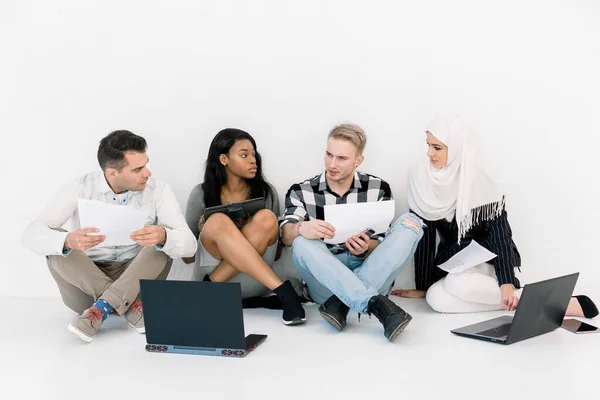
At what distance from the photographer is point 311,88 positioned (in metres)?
4.32

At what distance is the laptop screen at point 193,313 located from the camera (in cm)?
291

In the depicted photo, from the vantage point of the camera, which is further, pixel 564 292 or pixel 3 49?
pixel 3 49

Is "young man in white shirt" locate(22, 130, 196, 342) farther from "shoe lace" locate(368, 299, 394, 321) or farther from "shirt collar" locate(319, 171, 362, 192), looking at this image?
"shoe lace" locate(368, 299, 394, 321)

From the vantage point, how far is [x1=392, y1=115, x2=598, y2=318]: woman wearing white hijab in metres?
3.71

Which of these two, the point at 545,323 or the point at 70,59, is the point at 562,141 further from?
the point at 70,59

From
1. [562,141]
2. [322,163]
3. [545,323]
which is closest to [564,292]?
[545,323]

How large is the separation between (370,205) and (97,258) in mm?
1557

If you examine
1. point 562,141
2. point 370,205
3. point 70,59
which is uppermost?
point 70,59

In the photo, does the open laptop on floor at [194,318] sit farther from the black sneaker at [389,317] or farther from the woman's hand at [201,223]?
the woman's hand at [201,223]

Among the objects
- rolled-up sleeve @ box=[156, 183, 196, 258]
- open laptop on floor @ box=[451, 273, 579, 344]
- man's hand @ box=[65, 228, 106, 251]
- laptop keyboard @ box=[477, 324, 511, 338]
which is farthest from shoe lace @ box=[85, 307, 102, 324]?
laptop keyboard @ box=[477, 324, 511, 338]

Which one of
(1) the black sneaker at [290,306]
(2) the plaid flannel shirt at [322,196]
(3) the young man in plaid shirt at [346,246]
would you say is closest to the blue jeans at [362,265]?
(3) the young man in plaid shirt at [346,246]

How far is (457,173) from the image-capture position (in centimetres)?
381

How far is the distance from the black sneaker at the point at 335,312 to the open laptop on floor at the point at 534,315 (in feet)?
1.82

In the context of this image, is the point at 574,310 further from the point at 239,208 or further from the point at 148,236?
the point at 148,236
